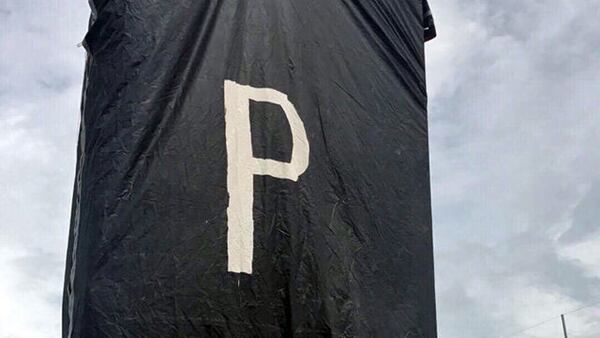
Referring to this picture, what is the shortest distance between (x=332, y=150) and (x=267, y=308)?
0.73 metres

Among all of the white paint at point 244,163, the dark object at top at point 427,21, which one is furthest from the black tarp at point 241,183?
the dark object at top at point 427,21

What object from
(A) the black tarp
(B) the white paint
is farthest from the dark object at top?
(B) the white paint

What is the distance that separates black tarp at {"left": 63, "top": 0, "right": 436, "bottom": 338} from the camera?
2.96 meters

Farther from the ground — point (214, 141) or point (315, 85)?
point (315, 85)

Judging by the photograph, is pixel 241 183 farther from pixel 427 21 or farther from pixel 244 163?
pixel 427 21

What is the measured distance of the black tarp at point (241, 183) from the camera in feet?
9.70

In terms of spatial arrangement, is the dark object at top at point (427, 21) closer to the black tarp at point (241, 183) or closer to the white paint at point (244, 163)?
the black tarp at point (241, 183)

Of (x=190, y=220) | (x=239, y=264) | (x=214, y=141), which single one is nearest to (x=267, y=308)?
(x=239, y=264)

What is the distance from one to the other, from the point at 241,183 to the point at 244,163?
0.28 ft

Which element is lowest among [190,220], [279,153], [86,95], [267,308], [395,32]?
[267,308]

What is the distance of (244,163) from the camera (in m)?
3.19

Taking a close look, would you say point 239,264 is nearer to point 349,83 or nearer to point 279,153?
point 279,153

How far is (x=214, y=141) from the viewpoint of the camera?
125 inches

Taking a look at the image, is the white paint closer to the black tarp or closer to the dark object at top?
the black tarp
